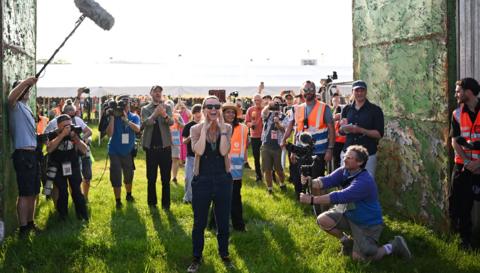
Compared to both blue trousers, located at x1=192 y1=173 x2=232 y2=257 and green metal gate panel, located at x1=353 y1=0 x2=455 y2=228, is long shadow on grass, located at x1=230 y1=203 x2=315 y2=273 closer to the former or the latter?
blue trousers, located at x1=192 y1=173 x2=232 y2=257

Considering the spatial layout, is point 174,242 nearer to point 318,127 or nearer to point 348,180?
point 348,180

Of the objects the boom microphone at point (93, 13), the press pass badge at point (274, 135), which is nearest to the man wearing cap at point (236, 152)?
the boom microphone at point (93, 13)

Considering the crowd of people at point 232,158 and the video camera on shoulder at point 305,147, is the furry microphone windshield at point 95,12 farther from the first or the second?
the video camera on shoulder at point 305,147

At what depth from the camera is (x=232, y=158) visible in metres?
6.91

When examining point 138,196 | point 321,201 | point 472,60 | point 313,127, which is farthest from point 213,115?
point 138,196

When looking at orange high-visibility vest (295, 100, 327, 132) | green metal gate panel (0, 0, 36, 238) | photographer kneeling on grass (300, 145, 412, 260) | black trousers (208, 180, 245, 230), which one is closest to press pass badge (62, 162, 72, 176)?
green metal gate panel (0, 0, 36, 238)

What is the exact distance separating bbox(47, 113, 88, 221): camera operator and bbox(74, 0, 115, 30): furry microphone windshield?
4.91 feet

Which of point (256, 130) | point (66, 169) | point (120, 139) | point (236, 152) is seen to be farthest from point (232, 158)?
point (256, 130)

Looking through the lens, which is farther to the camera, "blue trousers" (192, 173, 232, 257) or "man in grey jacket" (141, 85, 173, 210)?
"man in grey jacket" (141, 85, 173, 210)

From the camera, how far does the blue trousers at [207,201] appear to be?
18.2 ft

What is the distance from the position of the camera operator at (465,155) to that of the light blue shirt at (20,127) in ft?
17.0

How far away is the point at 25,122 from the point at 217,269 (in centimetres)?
306

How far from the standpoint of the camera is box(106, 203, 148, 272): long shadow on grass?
574 cm

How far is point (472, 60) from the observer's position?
20.9 ft
